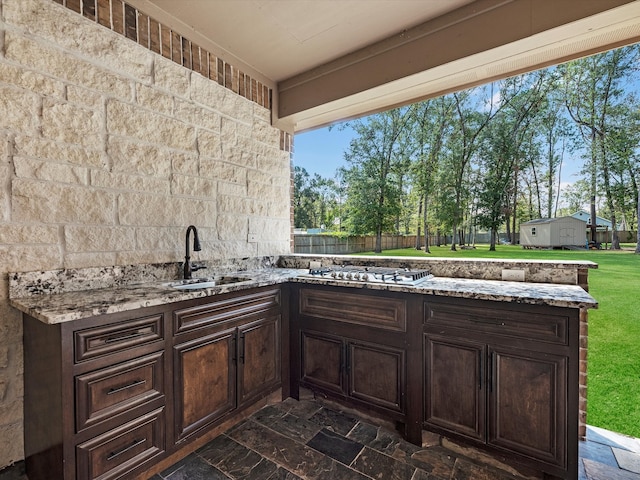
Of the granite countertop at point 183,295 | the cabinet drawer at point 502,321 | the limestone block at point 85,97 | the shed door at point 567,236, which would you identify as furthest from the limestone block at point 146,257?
the shed door at point 567,236

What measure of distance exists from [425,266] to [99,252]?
2227 mm

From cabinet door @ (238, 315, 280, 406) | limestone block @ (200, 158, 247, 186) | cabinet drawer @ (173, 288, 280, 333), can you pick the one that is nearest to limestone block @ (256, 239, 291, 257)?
limestone block @ (200, 158, 247, 186)

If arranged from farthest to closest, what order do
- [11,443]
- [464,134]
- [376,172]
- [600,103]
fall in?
[376,172] → [464,134] → [600,103] → [11,443]

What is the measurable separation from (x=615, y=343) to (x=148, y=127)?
11.1 feet

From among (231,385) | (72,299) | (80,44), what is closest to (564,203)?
(231,385)

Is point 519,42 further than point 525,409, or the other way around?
point 519,42

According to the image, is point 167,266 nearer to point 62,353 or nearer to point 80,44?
point 62,353

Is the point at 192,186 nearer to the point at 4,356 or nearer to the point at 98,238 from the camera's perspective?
the point at 98,238

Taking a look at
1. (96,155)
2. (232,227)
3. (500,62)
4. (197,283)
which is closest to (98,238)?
(96,155)

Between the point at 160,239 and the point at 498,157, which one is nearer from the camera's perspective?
the point at 160,239

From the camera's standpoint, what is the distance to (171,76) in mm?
2156

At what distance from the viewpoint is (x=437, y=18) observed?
2127 mm

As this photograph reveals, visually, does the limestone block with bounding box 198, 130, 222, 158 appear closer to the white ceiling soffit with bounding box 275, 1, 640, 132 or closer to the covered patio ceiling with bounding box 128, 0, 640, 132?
the covered patio ceiling with bounding box 128, 0, 640, 132

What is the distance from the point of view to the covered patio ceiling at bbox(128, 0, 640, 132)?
6.07 feet
